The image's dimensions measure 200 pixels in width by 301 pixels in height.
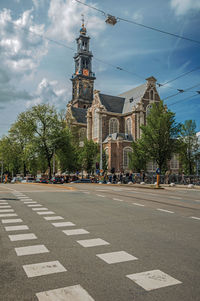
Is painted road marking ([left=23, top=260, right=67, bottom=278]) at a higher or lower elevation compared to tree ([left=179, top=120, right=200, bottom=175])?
lower

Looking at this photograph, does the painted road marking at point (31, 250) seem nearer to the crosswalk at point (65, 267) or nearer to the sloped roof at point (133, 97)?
the crosswalk at point (65, 267)

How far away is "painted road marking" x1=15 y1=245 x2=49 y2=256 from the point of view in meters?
4.21

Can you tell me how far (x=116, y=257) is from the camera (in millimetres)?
3996

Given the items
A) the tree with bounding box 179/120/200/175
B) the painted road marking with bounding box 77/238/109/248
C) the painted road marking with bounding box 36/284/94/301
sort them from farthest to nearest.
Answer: the tree with bounding box 179/120/200/175 < the painted road marking with bounding box 77/238/109/248 < the painted road marking with bounding box 36/284/94/301

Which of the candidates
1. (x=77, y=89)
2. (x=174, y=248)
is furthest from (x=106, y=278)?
(x=77, y=89)

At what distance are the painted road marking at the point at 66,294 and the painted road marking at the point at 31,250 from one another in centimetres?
147

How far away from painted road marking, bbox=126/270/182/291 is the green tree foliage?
47497 millimetres

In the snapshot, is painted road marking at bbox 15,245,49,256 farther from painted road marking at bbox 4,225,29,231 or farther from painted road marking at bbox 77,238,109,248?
painted road marking at bbox 4,225,29,231

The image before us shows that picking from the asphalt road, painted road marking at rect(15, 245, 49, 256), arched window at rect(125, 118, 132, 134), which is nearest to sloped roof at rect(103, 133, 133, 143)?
arched window at rect(125, 118, 132, 134)

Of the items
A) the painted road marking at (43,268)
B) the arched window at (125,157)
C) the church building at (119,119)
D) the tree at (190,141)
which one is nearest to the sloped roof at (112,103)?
the church building at (119,119)

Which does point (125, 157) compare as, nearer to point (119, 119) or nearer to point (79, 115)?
point (119, 119)

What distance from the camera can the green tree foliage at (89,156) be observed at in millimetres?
51241

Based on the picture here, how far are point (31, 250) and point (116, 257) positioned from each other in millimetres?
1502

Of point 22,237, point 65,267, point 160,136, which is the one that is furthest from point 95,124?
point 65,267
